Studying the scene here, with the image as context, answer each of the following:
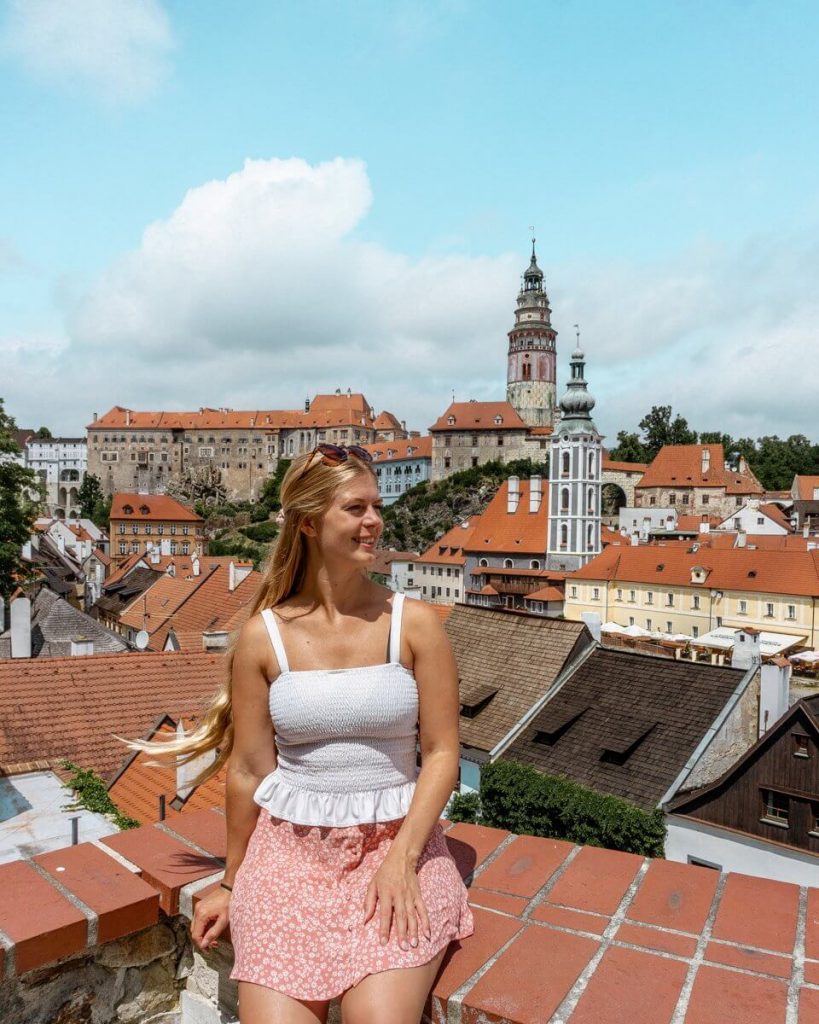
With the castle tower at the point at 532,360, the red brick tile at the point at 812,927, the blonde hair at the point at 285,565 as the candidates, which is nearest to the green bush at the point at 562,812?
the red brick tile at the point at 812,927

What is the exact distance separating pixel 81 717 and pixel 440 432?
80.9 m

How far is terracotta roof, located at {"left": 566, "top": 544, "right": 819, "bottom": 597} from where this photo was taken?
35844mm

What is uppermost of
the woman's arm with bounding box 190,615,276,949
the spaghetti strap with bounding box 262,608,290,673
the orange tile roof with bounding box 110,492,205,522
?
the spaghetti strap with bounding box 262,608,290,673

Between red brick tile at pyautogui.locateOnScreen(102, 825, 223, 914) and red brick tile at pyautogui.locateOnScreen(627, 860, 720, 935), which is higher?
red brick tile at pyautogui.locateOnScreen(627, 860, 720, 935)

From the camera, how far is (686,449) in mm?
73438

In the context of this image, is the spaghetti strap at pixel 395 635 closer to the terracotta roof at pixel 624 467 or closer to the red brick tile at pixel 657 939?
the red brick tile at pixel 657 939

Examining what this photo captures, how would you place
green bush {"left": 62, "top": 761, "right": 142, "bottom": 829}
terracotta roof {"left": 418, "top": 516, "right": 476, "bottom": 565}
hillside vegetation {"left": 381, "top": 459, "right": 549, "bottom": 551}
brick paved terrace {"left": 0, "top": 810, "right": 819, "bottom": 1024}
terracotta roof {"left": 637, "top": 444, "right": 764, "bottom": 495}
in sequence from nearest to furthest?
brick paved terrace {"left": 0, "top": 810, "right": 819, "bottom": 1024}, green bush {"left": 62, "top": 761, "right": 142, "bottom": 829}, terracotta roof {"left": 418, "top": 516, "right": 476, "bottom": 565}, terracotta roof {"left": 637, "top": 444, "right": 764, "bottom": 495}, hillside vegetation {"left": 381, "top": 459, "right": 549, "bottom": 551}

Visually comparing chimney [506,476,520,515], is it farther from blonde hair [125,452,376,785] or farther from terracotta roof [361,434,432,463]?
blonde hair [125,452,376,785]

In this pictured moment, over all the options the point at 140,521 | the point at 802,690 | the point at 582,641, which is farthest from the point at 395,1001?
the point at 140,521

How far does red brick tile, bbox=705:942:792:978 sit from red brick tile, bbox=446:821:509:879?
0.77 m

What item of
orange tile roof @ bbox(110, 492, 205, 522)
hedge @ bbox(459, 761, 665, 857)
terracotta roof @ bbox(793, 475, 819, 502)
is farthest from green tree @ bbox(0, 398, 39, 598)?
terracotta roof @ bbox(793, 475, 819, 502)

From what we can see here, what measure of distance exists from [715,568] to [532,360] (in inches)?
2607

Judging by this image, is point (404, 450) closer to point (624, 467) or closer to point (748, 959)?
point (624, 467)

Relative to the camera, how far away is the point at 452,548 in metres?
58.2
